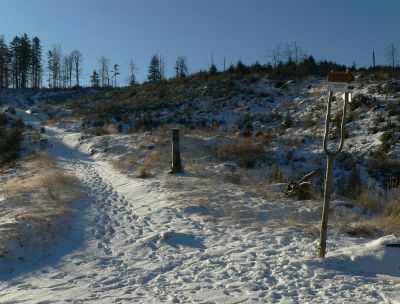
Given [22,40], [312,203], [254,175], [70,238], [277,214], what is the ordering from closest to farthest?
1. [70,238]
2. [277,214]
3. [312,203]
4. [254,175]
5. [22,40]

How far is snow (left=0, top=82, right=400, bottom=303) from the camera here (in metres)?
4.72

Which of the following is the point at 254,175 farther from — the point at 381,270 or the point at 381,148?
the point at 381,270

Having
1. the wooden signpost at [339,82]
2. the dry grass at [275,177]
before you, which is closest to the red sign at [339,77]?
the wooden signpost at [339,82]

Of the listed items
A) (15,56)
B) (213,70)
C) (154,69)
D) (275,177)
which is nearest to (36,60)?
(15,56)

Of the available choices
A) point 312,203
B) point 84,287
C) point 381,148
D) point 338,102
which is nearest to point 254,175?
point 312,203

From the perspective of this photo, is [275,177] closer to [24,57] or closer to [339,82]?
[339,82]

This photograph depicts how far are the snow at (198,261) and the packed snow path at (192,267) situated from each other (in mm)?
13

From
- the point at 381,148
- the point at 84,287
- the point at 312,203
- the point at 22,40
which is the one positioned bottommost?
the point at 84,287

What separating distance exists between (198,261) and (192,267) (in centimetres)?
23

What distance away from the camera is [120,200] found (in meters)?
10.1

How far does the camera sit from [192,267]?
18.5 ft

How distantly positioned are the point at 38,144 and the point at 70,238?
47.5 feet

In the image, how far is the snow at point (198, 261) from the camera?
4.72 meters

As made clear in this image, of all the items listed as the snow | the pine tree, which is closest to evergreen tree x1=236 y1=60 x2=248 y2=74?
the snow
